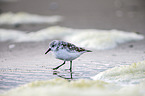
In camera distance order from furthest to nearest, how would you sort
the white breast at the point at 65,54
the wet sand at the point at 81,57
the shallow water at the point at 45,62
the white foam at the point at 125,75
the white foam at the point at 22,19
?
1. the white foam at the point at 22,19
2. the white breast at the point at 65,54
3. the wet sand at the point at 81,57
4. the shallow water at the point at 45,62
5. the white foam at the point at 125,75

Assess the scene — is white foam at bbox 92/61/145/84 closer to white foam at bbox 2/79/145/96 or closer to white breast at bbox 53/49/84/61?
white foam at bbox 2/79/145/96

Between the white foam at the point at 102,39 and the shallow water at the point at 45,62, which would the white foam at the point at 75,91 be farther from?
the white foam at the point at 102,39

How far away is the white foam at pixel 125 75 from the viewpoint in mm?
4281

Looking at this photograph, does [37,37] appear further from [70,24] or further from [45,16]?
[45,16]

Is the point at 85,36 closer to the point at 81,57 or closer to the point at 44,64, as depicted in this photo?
the point at 81,57

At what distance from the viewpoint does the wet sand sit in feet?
15.7

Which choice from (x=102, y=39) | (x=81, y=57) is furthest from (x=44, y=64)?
(x=102, y=39)

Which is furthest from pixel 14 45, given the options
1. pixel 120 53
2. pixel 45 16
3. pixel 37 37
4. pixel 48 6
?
pixel 48 6

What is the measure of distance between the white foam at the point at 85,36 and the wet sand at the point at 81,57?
0.35 metres

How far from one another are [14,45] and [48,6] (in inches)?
268

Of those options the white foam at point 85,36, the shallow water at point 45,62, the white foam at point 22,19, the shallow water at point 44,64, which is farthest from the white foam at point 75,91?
the white foam at point 22,19

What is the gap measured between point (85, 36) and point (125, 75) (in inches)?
136

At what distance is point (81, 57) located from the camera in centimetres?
609

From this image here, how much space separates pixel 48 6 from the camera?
14.1m
